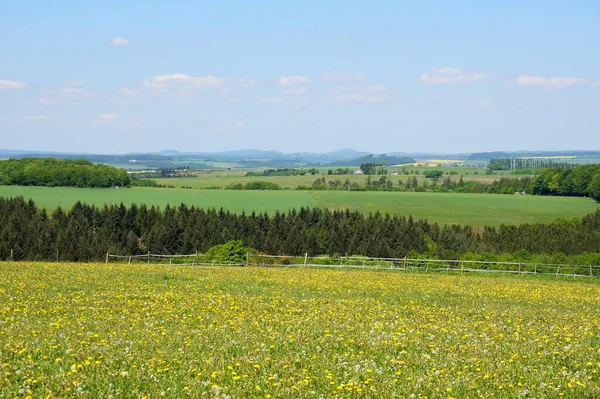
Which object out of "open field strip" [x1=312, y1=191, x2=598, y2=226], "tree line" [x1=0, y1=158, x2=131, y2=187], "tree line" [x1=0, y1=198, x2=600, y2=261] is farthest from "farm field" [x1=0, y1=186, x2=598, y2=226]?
"tree line" [x1=0, y1=198, x2=600, y2=261]

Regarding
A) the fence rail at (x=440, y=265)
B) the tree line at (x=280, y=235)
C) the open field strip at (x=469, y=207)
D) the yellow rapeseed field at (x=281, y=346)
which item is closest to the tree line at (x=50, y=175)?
the open field strip at (x=469, y=207)

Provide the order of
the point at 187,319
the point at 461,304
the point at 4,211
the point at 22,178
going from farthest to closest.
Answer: the point at 22,178, the point at 4,211, the point at 461,304, the point at 187,319

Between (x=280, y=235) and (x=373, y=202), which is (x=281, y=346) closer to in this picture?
(x=280, y=235)

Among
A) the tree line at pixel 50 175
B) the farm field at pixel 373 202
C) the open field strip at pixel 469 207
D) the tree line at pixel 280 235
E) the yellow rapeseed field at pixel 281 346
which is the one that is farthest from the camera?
the tree line at pixel 50 175

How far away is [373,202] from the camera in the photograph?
564ft

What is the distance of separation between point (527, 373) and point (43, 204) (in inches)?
5557

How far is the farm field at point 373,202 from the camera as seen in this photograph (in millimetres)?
142625

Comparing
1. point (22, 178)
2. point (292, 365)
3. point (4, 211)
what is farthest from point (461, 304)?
point (22, 178)

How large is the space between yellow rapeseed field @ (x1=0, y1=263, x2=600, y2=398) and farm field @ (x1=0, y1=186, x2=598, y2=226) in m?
117

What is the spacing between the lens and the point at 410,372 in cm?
1214

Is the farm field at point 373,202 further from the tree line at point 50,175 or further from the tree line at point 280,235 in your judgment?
the tree line at point 280,235

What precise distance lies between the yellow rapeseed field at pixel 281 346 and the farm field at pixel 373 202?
11699 centimetres

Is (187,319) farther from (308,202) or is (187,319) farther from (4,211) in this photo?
(308,202)

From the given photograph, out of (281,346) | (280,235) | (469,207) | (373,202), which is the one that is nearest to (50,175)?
(373,202)
